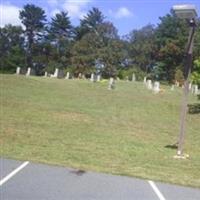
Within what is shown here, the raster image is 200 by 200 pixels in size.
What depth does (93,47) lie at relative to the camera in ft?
320

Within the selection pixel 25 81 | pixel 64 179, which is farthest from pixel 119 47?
pixel 64 179

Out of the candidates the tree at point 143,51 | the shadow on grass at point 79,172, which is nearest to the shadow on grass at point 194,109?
the shadow on grass at point 79,172

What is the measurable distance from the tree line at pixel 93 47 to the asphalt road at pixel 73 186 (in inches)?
2891

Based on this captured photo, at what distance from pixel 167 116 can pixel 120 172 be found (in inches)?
606

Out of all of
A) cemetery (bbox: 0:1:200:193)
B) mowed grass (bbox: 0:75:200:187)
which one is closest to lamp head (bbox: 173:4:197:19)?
cemetery (bbox: 0:1:200:193)

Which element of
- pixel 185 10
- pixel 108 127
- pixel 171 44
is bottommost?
pixel 108 127

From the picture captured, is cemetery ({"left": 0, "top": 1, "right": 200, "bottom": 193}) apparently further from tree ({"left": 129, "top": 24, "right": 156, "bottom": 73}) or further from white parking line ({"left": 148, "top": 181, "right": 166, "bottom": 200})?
tree ({"left": 129, "top": 24, "right": 156, "bottom": 73})

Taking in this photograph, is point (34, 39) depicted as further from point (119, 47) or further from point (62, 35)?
point (119, 47)

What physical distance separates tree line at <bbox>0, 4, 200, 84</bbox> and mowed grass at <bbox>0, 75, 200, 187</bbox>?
54.6 m

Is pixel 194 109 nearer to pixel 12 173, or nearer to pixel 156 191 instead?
pixel 156 191

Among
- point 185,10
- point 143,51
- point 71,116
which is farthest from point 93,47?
point 185,10

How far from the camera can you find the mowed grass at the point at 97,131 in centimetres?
1276

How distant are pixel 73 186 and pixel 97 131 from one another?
947 centimetres

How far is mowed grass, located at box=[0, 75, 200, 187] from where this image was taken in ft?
41.9
